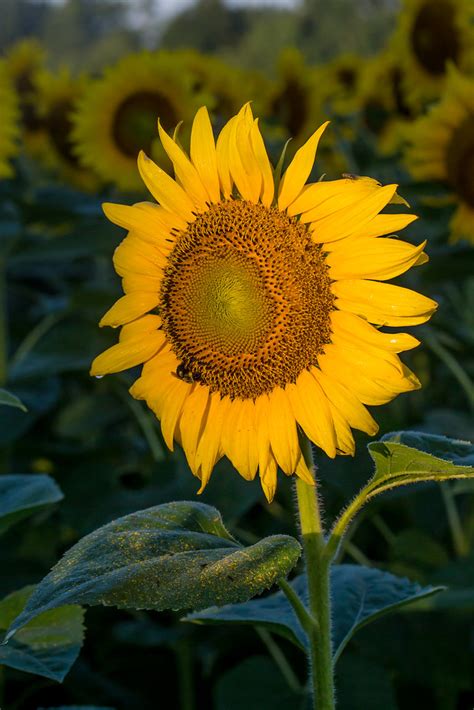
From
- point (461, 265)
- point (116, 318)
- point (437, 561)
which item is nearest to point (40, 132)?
point (461, 265)

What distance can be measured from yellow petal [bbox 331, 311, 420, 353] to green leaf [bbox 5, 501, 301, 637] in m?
0.26

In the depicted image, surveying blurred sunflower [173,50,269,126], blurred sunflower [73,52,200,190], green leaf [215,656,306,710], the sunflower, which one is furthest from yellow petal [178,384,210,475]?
blurred sunflower [173,50,269,126]

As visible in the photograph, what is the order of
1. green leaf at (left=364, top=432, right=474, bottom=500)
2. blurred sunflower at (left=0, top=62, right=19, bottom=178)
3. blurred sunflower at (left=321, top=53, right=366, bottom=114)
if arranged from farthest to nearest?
blurred sunflower at (left=321, top=53, right=366, bottom=114), blurred sunflower at (left=0, top=62, right=19, bottom=178), green leaf at (left=364, top=432, right=474, bottom=500)

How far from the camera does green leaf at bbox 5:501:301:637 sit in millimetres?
964

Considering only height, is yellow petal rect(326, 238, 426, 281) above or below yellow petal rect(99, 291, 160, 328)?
below

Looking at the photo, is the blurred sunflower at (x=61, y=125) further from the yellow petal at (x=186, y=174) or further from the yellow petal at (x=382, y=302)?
the yellow petal at (x=382, y=302)

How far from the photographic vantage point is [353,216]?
1219mm

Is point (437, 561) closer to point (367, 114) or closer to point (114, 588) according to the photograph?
point (114, 588)

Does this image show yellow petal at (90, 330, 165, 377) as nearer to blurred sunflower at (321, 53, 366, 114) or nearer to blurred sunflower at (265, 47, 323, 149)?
blurred sunflower at (265, 47, 323, 149)

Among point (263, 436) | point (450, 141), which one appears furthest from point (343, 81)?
point (263, 436)

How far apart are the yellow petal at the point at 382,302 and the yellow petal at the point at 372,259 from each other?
1cm

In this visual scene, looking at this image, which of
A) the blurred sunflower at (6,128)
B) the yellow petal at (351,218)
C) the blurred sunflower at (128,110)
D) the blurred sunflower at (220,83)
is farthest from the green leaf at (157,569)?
the blurred sunflower at (220,83)

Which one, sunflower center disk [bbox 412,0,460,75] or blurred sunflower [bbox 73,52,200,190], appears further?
sunflower center disk [bbox 412,0,460,75]

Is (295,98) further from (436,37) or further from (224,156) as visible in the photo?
(224,156)
